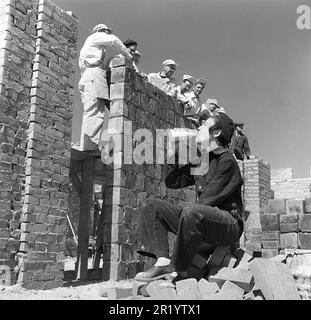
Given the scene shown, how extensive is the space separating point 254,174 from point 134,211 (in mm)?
11212

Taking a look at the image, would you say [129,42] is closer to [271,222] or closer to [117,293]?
[271,222]

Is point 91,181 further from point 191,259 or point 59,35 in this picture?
point 191,259

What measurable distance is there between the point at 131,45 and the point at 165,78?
1.23m

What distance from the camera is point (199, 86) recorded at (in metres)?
9.16

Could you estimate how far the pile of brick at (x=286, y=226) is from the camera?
6.42 meters

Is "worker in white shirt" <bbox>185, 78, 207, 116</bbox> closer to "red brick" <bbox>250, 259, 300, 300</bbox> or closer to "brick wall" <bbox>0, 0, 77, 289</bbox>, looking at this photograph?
"brick wall" <bbox>0, 0, 77, 289</bbox>

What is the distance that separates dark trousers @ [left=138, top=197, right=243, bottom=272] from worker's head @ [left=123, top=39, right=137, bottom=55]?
164 inches

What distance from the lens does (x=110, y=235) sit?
620 cm

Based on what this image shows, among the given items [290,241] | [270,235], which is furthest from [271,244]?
[290,241]

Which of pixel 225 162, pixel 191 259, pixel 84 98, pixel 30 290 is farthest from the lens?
pixel 84 98

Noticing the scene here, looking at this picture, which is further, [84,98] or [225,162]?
[84,98]

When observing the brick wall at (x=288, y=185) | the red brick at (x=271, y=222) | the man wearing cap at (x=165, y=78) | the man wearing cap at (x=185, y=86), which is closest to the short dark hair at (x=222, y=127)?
the red brick at (x=271, y=222)
